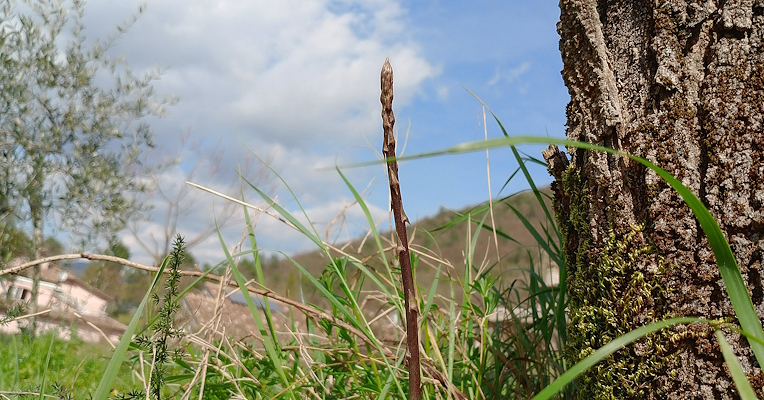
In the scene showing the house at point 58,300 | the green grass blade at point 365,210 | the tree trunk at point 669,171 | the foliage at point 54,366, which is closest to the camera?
the tree trunk at point 669,171

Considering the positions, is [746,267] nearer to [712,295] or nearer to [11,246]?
[712,295]

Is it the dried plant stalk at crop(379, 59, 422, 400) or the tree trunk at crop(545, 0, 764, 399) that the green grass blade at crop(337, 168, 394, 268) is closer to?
the dried plant stalk at crop(379, 59, 422, 400)

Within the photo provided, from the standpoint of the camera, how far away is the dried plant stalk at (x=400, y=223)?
854mm

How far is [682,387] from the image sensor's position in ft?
3.71

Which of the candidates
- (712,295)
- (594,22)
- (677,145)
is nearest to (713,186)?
(677,145)

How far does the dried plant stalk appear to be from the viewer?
2.80 feet

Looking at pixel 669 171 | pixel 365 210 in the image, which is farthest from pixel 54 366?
pixel 669 171

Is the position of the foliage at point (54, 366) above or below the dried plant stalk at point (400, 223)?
below

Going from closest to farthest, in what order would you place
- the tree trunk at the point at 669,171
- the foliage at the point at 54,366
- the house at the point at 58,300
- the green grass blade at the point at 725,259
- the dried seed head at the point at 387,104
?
1. the green grass blade at the point at 725,259
2. the dried seed head at the point at 387,104
3. the tree trunk at the point at 669,171
4. the foliage at the point at 54,366
5. the house at the point at 58,300

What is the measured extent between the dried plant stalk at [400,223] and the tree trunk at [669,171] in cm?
50

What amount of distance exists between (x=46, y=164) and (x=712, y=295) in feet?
25.0

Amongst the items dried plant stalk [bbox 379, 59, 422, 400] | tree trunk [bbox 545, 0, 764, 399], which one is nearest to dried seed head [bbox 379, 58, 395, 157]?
dried plant stalk [bbox 379, 59, 422, 400]

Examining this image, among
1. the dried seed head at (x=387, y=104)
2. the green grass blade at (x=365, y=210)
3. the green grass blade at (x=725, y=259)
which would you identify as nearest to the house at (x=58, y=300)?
the green grass blade at (x=365, y=210)

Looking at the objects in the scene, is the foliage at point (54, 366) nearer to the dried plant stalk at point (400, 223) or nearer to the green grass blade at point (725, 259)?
the dried plant stalk at point (400, 223)
